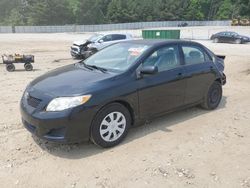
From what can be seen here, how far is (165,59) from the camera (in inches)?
201

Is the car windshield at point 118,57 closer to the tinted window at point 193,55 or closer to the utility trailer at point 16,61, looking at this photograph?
the tinted window at point 193,55

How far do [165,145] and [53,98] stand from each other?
6.01ft

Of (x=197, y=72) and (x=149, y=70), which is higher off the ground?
(x=149, y=70)

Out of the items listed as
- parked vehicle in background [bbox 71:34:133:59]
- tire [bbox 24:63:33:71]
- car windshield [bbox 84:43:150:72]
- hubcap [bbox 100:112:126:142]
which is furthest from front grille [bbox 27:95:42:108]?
parked vehicle in background [bbox 71:34:133:59]

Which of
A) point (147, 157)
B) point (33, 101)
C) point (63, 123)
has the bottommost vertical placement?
point (147, 157)

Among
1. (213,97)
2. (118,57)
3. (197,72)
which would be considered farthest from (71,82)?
(213,97)

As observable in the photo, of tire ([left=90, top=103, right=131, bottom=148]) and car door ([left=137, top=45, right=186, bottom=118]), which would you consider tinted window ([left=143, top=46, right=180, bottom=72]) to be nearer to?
car door ([left=137, top=45, right=186, bottom=118])

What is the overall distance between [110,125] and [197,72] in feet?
7.40

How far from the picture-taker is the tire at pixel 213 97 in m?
6.05

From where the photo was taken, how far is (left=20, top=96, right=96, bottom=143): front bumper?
3.88m

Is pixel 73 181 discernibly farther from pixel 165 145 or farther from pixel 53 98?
pixel 165 145

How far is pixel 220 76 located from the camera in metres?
6.25

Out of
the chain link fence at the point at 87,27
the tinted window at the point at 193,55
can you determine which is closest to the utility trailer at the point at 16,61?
the tinted window at the point at 193,55

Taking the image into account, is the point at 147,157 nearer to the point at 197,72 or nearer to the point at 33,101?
the point at 33,101
